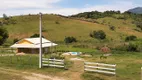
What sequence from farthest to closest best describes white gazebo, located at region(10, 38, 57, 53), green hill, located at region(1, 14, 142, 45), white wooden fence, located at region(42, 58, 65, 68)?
green hill, located at region(1, 14, 142, 45)
white gazebo, located at region(10, 38, 57, 53)
white wooden fence, located at region(42, 58, 65, 68)

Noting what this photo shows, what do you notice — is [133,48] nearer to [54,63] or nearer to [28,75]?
[54,63]

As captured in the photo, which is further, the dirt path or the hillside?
the hillside

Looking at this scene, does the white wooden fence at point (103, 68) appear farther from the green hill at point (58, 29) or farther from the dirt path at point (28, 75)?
the green hill at point (58, 29)

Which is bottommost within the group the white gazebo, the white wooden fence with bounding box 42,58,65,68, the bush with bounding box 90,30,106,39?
the bush with bounding box 90,30,106,39

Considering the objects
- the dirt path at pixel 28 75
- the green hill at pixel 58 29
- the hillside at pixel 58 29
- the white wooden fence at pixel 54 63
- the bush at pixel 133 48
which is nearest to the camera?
the dirt path at pixel 28 75

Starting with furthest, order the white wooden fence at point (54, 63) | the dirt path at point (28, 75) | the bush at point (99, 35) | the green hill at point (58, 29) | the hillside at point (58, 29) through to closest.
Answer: the hillside at point (58, 29) < the green hill at point (58, 29) < the bush at point (99, 35) < the white wooden fence at point (54, 63) < the dirt path at point (28, 75)

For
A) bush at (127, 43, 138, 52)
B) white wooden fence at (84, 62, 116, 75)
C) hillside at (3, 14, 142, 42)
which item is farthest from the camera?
hillside at (3, 14, 142, 42)

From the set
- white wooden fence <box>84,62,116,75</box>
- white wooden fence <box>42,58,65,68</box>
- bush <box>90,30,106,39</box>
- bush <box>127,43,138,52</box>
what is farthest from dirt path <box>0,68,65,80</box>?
bush <box>90,30,106,39</box>

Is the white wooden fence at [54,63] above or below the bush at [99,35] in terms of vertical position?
above

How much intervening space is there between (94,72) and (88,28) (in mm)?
91378

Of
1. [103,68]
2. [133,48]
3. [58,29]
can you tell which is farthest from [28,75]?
[58,29]

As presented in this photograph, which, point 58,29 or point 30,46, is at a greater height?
point 30,46

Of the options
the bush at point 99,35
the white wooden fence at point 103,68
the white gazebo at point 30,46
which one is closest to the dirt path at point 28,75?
the white wooden fence at point 103,68

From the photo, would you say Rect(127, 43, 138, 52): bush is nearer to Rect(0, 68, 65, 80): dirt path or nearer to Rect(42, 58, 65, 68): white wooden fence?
Rect(42, 58, 65, 68): white wooden fence
